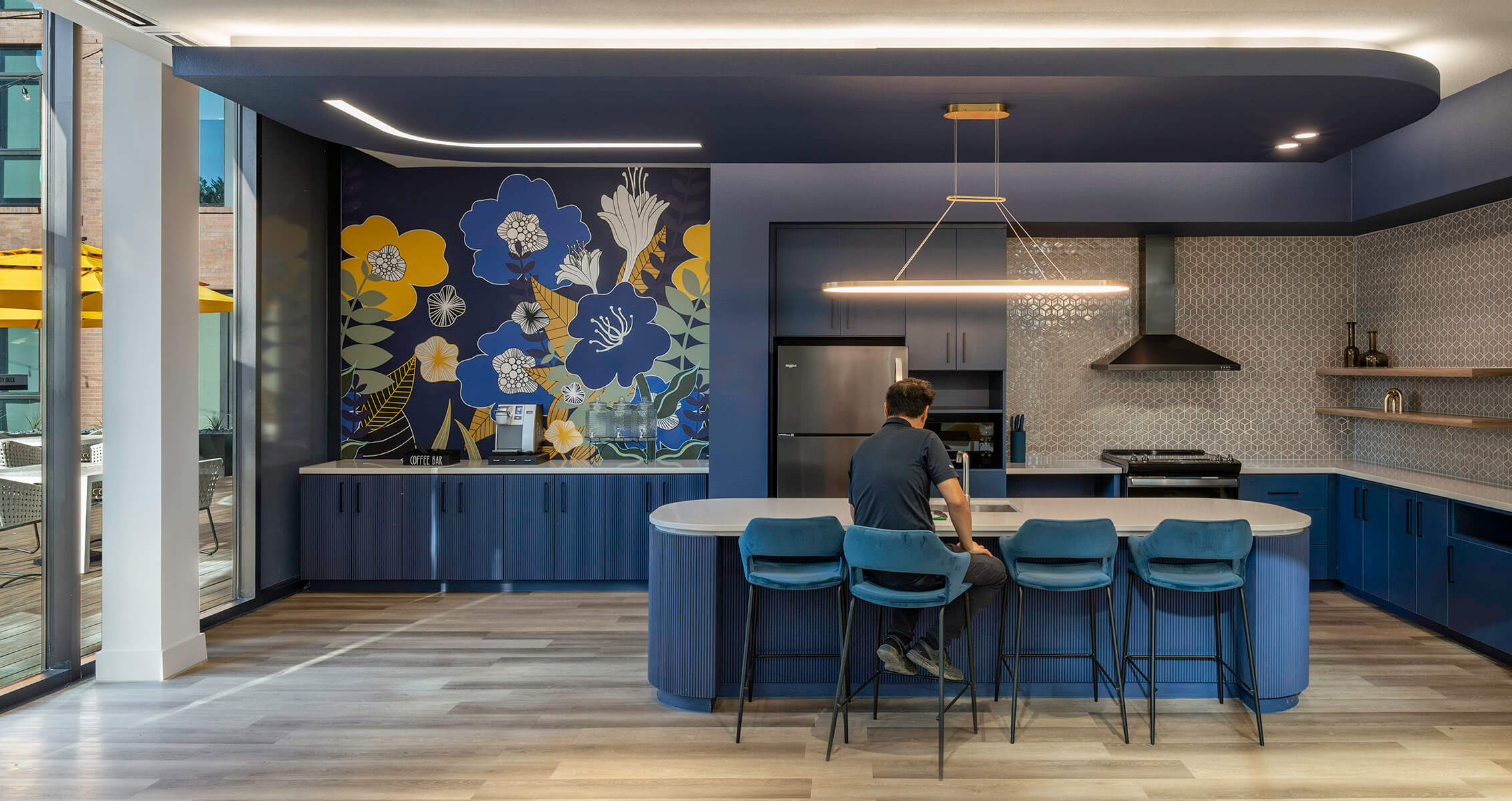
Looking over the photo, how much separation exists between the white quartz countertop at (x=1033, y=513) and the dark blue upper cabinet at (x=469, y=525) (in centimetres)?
216

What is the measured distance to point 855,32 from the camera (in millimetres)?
3725

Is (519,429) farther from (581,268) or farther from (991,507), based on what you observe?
(991,507)

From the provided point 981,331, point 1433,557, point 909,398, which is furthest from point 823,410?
point 1433,557

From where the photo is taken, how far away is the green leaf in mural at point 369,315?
20.6 ft

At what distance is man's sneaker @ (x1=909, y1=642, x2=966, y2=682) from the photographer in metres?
3.50

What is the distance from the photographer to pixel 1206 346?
6.30m

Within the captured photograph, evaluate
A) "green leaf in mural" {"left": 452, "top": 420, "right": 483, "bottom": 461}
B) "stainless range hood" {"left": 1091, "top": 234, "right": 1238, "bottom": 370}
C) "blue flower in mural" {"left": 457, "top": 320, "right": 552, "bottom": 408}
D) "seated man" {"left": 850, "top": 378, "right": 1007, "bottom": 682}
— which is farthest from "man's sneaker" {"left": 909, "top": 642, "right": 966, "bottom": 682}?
"green leaf in mural" {"left": 452, "top": 420, "right": 483, "bottom": 461}

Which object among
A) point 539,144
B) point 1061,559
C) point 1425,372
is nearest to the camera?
point 1061,559

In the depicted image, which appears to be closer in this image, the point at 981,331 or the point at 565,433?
the point at 981,331

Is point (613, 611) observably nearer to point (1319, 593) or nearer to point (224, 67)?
point (224, 67)

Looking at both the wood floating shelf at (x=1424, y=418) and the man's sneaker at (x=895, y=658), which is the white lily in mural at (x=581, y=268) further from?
the wood floating shelf at (x=1424, y=418)

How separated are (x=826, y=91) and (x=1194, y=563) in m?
2.51

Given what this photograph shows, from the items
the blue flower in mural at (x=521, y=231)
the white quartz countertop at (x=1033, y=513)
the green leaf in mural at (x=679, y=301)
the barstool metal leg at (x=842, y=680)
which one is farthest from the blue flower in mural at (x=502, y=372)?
the barstool metal leg at (x=842, y=680)

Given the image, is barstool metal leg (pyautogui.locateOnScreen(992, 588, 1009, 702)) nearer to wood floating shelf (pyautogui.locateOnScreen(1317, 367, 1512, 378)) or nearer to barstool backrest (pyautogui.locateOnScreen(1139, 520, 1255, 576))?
barstool backrest (pyautogui.locateOnScreen(1139, 520, 1255, 576))
